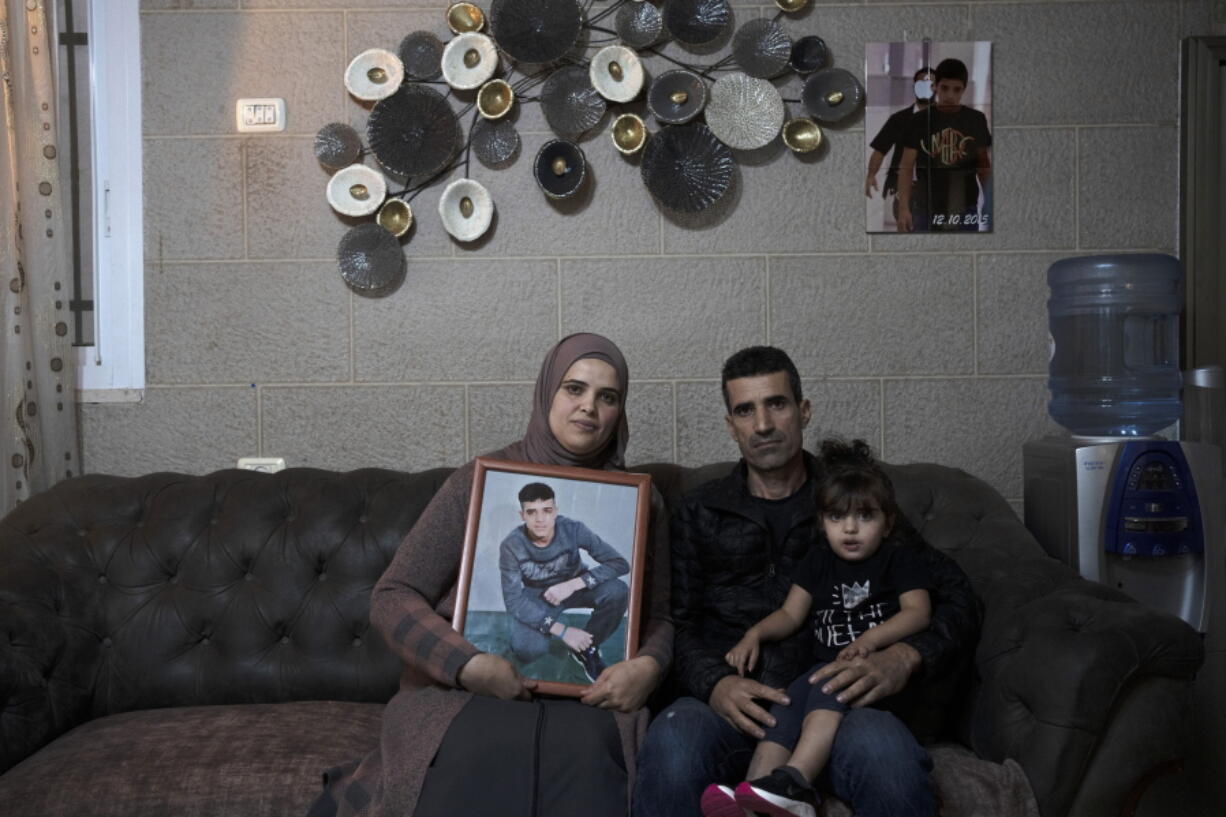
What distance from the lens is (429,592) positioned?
2.08 meters

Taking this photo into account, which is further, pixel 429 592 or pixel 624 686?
pixel 429 592

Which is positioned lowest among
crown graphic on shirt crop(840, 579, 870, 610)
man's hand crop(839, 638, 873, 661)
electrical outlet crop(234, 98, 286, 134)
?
man's hand crop(839, 638, 873, 661)

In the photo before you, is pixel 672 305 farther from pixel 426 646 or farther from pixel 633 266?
pixel 426 646

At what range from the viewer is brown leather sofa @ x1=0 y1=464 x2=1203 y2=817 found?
5.89 ft

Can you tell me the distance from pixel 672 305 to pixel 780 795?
1.59m

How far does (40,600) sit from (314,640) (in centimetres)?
58

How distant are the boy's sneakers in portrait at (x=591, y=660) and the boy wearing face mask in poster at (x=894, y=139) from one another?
160 cm

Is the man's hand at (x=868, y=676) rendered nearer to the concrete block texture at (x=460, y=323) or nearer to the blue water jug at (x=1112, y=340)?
the blue water jug at (x=1112, y=340)

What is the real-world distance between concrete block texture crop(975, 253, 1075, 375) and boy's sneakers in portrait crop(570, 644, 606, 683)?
156 cm

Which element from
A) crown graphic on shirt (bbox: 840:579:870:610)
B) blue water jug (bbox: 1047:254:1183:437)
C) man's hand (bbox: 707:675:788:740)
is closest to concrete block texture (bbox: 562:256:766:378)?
blue water jug (bbox: 1047:254:1183:437)

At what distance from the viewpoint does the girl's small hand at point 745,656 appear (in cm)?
204

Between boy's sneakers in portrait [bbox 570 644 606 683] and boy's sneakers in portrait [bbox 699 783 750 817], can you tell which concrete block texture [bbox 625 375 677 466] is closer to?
boy's sneakers in portrait [bbox 570 644 606 683]

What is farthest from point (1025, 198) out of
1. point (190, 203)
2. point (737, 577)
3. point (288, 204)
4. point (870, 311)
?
point (190, 203)

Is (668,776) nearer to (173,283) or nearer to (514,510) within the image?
(514,510)
